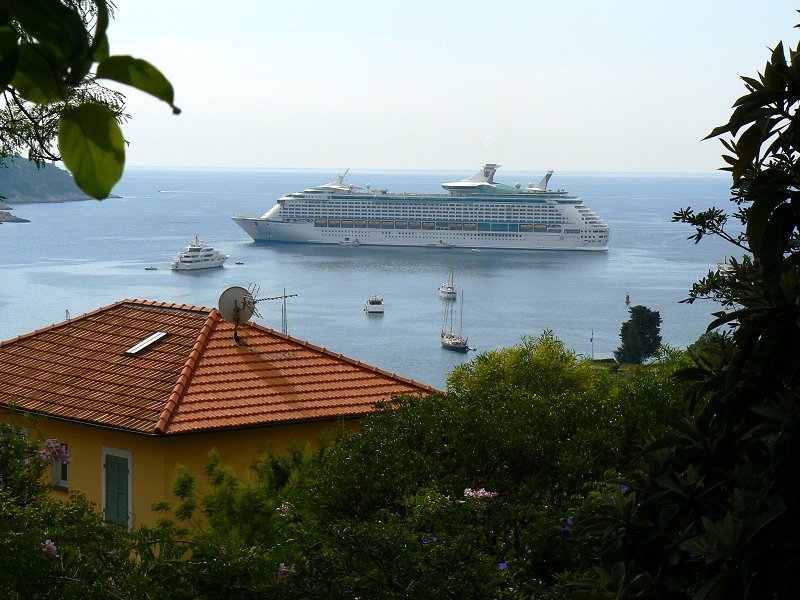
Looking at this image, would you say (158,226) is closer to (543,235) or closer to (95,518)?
(543,235)

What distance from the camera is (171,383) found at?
7000 mm

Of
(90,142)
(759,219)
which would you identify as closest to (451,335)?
(759,219)

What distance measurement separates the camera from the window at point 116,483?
6426 mm

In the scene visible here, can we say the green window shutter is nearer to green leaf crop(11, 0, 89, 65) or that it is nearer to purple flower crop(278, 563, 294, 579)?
purple flower crop(278, 563, 294, 579)

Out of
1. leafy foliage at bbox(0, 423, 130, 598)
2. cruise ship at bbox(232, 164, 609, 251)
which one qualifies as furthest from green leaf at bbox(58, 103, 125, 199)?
cruise ship at bbox(232, 164, 609, 251)

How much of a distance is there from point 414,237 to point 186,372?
5527 centimetres

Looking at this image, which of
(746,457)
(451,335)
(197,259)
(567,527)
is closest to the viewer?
(746,457)

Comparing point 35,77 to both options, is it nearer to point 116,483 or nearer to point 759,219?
point 759,219

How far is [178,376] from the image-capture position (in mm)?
7082

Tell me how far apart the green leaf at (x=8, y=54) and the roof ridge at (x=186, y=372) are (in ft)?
19.8

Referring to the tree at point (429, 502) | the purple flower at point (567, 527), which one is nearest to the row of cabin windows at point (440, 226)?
the tree at point (429, 502)

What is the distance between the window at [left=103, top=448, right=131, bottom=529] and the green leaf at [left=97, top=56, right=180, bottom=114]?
6326 mm

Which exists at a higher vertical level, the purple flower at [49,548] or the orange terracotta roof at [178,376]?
the purple flower at [49,548]

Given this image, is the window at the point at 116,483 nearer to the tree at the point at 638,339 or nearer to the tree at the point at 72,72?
the tree at the point at 72,72
